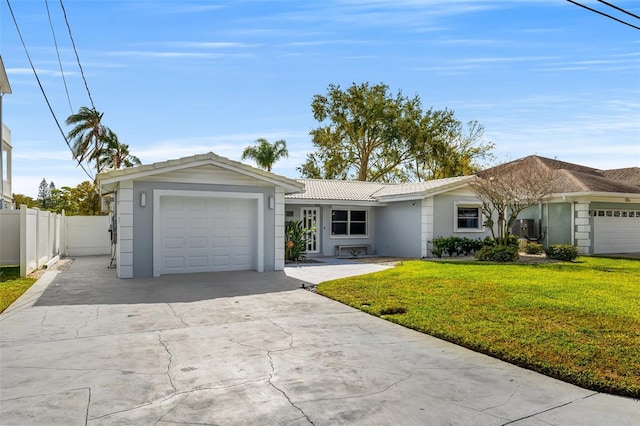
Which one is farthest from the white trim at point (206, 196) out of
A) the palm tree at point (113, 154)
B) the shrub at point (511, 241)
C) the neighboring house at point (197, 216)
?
the palm tree at point (113, 154)

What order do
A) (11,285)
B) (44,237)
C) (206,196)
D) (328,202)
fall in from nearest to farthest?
(11,285), (206,196), (44,237), (328,202)

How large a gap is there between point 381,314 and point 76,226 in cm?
1741

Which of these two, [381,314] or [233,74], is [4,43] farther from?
[381,314]

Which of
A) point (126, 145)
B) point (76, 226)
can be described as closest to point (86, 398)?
point (76, 226)

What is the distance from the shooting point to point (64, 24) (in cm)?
1200

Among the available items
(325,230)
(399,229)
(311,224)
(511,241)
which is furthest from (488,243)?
(311,224)

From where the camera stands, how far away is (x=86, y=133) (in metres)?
29.5

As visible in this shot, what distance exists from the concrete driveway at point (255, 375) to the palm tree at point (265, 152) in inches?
1083

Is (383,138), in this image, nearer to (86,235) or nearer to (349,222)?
(349,222)

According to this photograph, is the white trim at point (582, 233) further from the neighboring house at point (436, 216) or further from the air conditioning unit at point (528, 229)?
the air conditioning unit at point (528, 229)

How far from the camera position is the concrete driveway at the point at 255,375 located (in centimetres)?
375

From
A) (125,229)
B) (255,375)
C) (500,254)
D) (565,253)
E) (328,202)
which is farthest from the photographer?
(328,202)

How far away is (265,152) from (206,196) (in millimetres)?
22827

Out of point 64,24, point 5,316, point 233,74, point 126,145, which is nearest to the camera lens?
point 5,316
